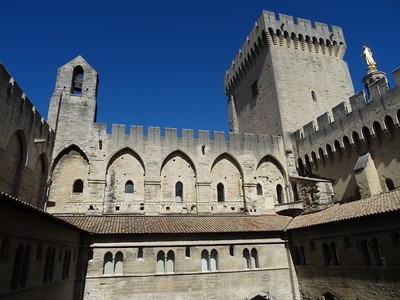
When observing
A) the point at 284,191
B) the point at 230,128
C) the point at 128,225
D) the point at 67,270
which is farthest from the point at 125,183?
the point at 230,128

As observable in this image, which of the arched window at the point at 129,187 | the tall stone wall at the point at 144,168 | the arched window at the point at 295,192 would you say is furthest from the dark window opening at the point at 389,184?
the arched window at the point at 129,187

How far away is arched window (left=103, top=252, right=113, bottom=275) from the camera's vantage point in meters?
15.0

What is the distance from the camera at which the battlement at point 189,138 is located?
792 inches

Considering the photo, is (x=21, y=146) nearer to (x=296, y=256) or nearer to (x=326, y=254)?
(x=296, y=256)

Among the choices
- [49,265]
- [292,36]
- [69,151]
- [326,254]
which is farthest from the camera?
[292,36]

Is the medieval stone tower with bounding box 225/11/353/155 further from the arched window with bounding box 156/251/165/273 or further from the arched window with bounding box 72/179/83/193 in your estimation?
the arched window with bounding box 72/179/83/193

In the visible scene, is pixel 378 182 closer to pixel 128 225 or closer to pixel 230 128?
pixel 128 225

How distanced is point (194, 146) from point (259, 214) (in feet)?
21.3

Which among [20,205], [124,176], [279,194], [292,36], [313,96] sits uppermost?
[292,36]

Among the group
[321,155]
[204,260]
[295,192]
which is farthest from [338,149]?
[204,260]

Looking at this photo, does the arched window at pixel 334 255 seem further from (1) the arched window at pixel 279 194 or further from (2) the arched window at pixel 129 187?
(2) the arched window at pixel 129 187

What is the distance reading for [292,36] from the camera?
87.9 feet

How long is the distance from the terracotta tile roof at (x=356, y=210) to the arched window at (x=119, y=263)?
9476 millimetres

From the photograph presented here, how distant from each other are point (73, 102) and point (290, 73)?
17.3 meters
